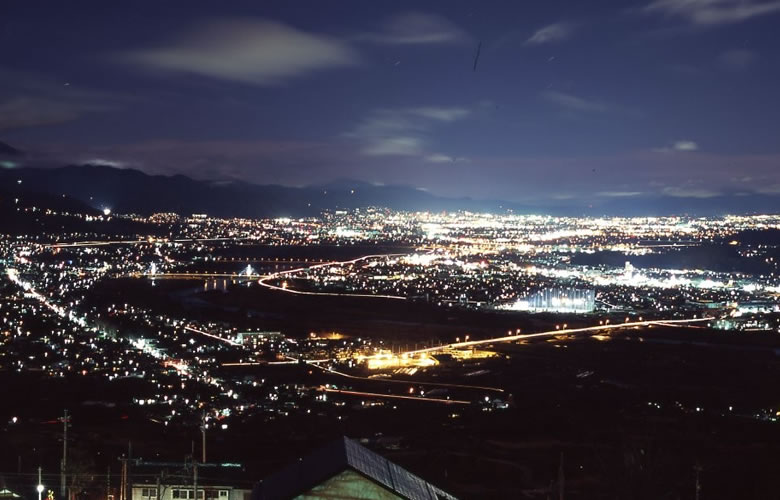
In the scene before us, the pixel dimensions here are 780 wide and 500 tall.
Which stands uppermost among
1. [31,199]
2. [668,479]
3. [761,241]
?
[31,199]

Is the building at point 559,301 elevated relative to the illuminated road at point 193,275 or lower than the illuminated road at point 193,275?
lower

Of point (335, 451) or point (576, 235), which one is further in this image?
point (576, 235)

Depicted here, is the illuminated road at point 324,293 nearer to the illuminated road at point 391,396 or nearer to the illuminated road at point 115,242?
the illuminated road at point 115,242

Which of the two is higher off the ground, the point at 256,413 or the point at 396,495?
the point at 396,495

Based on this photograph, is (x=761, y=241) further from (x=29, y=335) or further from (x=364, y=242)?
(x=29, y=335)

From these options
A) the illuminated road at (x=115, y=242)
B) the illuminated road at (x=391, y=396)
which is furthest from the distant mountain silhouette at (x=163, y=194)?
the illuminated road at (x=391, y=396)

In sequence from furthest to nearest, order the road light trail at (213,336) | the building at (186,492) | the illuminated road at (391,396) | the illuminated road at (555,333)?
the road light trail at (213,336), the illuminated road at (555,333), the illuminated road at (391,396), the building at (186,492)

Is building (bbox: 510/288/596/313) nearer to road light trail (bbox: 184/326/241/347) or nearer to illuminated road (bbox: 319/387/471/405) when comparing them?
road light trail (bbox: 184/326/241/347)

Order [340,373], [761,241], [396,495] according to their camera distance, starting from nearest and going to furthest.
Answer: [396,495], [340,373], [761,241]

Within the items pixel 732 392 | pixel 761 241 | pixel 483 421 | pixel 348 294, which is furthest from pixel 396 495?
pixel 761 241

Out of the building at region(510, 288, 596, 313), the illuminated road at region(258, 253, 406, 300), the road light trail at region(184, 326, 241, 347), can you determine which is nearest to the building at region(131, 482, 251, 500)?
the road light trail at region(184, 326, 241, 347)
